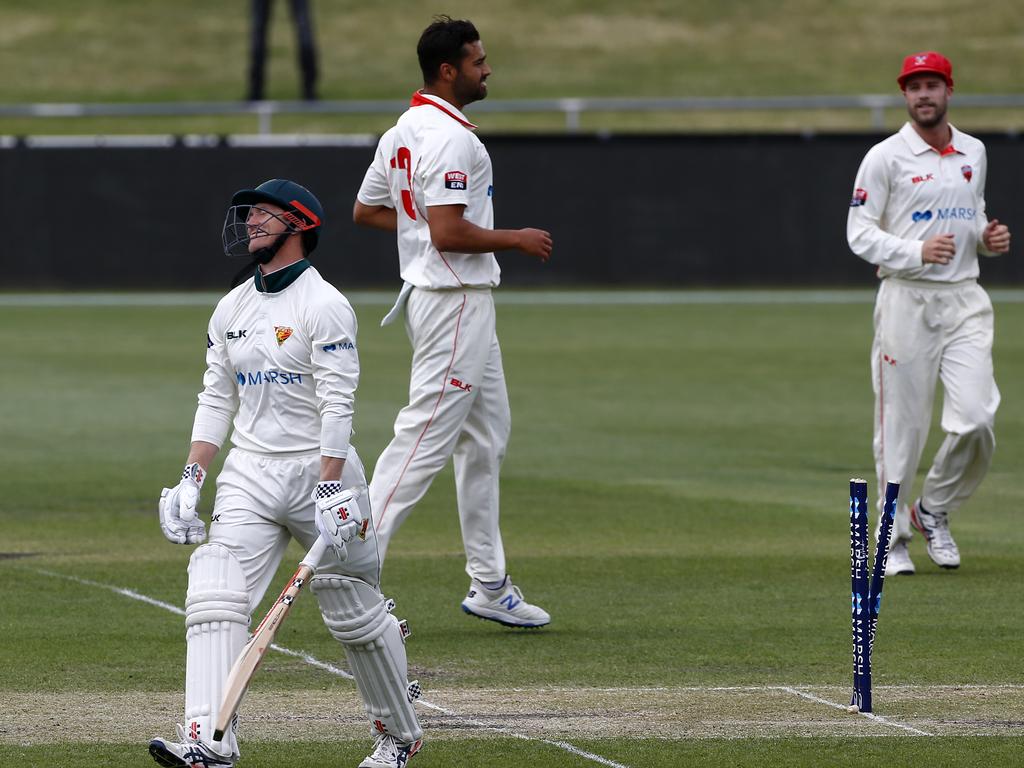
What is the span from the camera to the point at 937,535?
32.0ft

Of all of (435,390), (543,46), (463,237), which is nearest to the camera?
(463,237)

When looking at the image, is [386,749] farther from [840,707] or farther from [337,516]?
[840,707]

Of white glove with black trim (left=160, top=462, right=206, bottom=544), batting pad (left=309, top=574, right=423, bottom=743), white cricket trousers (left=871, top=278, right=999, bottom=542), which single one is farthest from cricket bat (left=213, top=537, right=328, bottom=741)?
white cricket trousers (left=871, top=278, right=999, bottom=542)

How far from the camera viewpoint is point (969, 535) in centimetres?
1078

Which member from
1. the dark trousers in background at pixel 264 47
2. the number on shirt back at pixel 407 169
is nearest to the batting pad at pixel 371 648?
the number on shirt back at pixel 407 169

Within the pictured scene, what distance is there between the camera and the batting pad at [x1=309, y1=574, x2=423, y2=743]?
6.01 metres

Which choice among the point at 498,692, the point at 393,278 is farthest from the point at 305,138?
the point at 498,692

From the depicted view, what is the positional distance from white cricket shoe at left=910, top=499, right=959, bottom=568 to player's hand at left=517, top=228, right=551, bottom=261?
283cm

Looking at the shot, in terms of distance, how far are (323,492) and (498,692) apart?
1620 millimetres

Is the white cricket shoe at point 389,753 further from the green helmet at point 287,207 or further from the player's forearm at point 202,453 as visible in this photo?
the green helmet at point 287,207

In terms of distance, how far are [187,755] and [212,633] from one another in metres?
0.40

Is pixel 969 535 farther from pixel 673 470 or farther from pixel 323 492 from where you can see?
pixel 323 492

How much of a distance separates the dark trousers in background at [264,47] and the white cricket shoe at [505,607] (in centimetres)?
2937

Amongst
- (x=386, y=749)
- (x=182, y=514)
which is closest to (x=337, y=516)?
(x=182, y=514)
